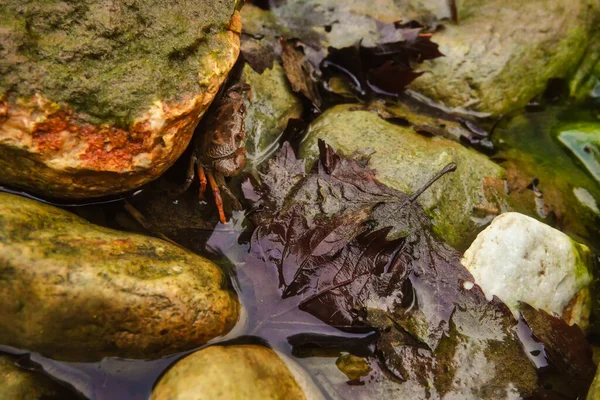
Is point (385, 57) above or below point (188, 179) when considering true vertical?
above

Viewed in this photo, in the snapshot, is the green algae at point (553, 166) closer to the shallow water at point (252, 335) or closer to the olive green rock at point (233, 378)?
the shallow water at point (252, 335)

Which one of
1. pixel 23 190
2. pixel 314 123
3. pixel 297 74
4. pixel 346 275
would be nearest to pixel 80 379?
pixel 23 190

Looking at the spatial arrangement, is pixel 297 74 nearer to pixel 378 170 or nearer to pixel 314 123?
pixel 314 123

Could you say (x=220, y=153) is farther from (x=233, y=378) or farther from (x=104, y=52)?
(x=233, y=378)

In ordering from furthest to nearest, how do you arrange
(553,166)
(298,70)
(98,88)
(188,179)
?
(298,70) < (553,166) < (188,179) < (98,88)

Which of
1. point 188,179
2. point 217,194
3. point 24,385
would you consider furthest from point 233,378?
point 188,179

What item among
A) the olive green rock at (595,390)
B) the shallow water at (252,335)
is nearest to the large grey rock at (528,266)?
the shallow water at (252,335)

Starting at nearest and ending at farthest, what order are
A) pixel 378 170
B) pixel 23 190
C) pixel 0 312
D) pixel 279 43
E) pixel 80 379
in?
pixel 0 312 < pixel 80 379 < pixel 23 190 < pixel 378 170 < pixel 279 43
